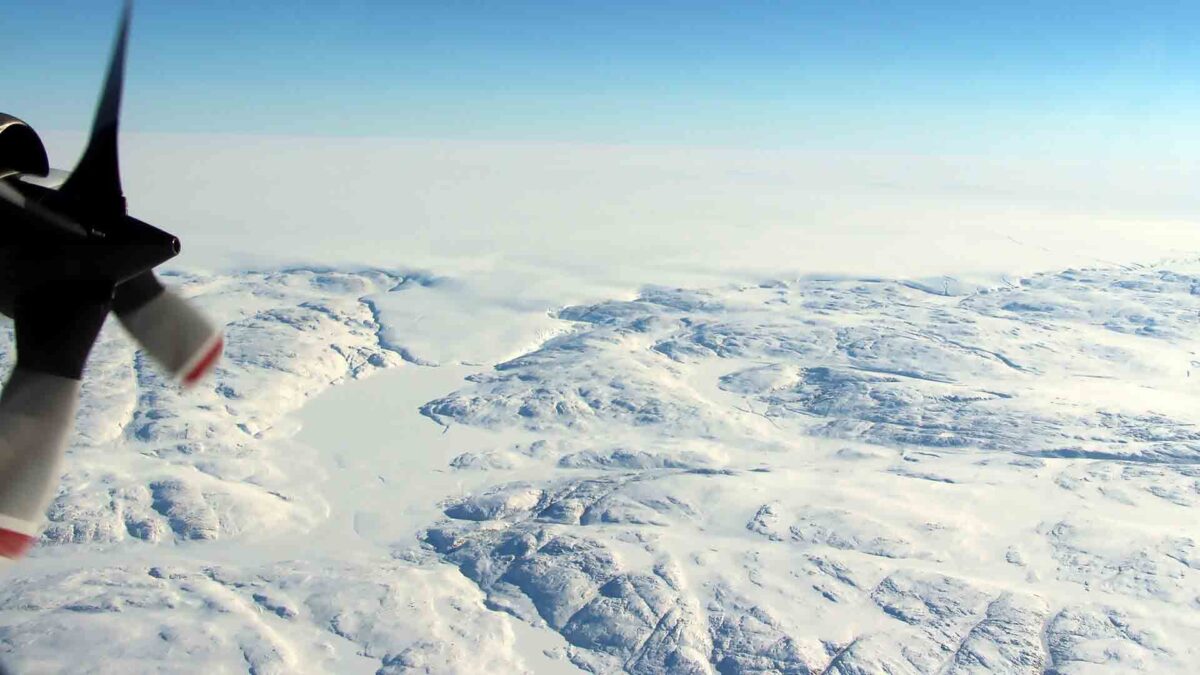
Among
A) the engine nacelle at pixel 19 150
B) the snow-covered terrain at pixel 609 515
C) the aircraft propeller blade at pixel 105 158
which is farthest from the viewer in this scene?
the snow-covered terrain at pixel 609 515

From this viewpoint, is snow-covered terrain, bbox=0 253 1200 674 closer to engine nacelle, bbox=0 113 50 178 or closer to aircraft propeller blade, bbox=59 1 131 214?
engine nacelle, bbox=0 113 50 178

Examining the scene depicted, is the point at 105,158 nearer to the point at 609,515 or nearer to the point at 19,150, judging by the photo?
the point at 19,150

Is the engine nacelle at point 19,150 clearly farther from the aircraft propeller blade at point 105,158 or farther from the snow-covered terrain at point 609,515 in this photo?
the snow-covered terrain at point 609,515

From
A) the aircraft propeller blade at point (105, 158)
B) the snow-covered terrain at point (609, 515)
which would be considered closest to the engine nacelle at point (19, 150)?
the aircraft propeller blade at point (105, 158)

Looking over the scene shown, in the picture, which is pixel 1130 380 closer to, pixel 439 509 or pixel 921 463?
pixel 921 463

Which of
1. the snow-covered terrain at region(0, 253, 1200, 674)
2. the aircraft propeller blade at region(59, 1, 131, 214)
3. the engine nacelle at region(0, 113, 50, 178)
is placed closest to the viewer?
the aircraft propeller blade at region(59, 1, 131, 214)

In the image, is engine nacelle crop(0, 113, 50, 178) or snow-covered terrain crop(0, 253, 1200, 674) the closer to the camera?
engine nacelle crop(0, 113, 50, 178)

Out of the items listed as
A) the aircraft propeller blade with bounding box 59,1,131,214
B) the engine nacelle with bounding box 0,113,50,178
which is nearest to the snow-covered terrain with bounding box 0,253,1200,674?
the engine nacelle with bounding box 0,113,50,178

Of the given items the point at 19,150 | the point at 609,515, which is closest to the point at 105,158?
the point at 19,150

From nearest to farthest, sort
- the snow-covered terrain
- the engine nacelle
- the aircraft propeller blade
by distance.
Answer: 1. the aircraft propeller blade
2. the engine nacelle
3. the snow-covered terrain
